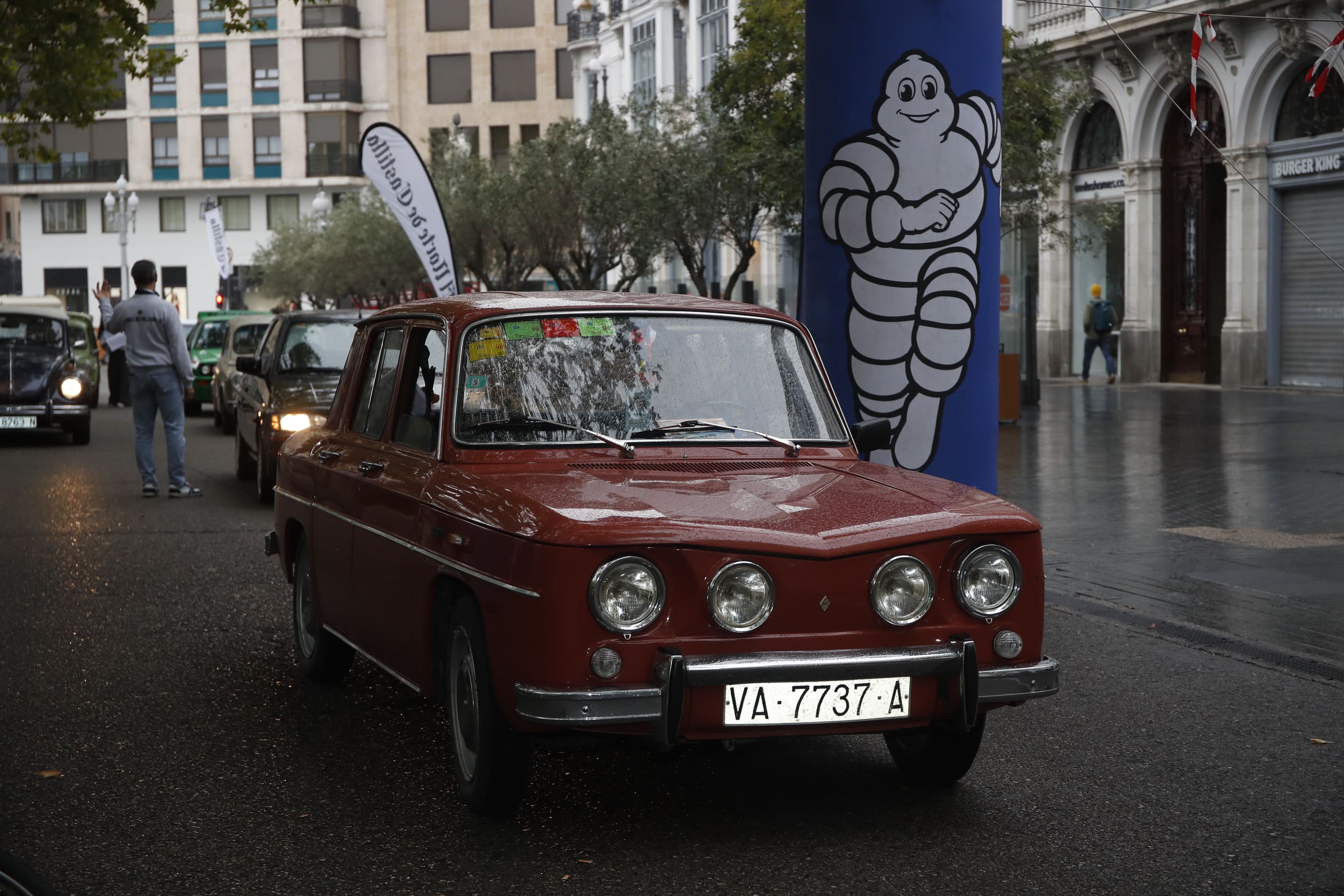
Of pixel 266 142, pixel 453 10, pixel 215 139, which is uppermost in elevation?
pixel 453 10

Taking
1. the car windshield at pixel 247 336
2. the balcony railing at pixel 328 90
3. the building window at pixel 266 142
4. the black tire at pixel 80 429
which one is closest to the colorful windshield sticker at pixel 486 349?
the black tire at pixel 80 429

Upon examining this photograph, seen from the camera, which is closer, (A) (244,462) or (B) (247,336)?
(A) (244,462)

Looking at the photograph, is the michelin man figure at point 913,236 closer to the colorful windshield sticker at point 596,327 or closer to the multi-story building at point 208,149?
the colorful windshield sticker at point 596,327

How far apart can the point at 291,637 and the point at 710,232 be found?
27533mm

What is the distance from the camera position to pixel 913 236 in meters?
9.55

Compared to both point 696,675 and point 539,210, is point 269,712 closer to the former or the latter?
point 696,675

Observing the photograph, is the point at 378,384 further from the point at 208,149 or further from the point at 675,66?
the point at 208,149

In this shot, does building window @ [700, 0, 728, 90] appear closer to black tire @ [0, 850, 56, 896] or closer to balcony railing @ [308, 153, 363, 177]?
balcony railing @ [308, 153, 363, 177]

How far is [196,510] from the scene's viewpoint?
549 inches

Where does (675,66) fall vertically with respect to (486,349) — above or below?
above

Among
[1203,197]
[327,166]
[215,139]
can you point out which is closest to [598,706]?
[1203,197]

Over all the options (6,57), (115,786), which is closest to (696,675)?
(115,786)

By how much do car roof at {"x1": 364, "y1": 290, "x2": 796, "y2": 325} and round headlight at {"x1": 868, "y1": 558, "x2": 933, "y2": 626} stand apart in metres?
1.27

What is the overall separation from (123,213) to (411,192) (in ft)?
155
